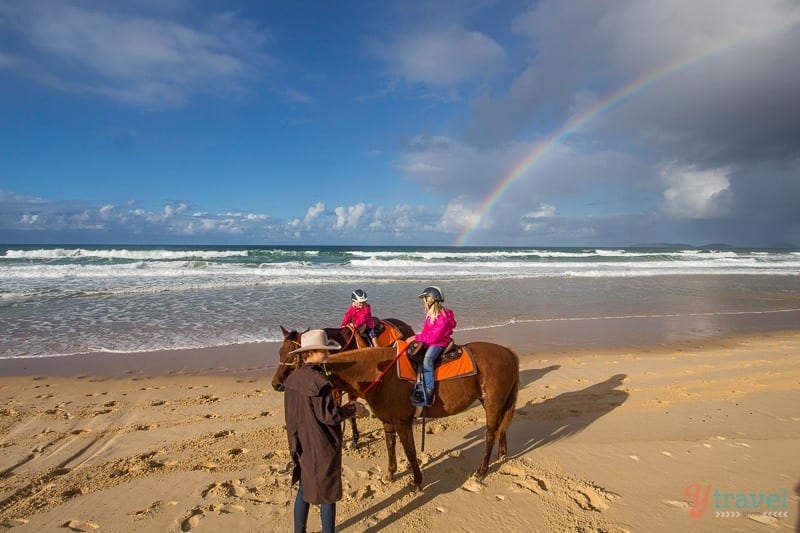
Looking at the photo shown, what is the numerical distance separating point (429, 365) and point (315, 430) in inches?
59.4

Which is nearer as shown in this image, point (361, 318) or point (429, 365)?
point (429, 365)

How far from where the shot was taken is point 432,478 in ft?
14.7

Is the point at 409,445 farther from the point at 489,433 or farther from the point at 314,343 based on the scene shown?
the point at 314,343

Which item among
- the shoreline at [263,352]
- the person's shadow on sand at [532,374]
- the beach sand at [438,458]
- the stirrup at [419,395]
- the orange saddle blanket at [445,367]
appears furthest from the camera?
the shoreline at [263,352]

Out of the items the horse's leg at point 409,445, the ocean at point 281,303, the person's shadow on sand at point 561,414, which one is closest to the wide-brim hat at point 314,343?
the horse's leg at point 409,445

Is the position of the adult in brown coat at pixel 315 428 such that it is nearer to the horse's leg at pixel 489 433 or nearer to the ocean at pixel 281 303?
the horse's leg at pixel 489 433

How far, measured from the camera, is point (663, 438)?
5184mm

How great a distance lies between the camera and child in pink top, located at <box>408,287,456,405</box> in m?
4.11

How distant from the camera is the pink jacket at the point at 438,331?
4.29 meters

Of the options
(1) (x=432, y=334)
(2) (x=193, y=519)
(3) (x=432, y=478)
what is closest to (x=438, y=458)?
(3) (x=432, y=478)

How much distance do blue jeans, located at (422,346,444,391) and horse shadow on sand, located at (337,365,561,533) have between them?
1.10 m

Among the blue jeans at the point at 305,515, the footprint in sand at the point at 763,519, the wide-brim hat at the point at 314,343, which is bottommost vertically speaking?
the footprint in sand at the point at 763,519

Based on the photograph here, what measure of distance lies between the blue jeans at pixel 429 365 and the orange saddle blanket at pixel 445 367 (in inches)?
2.5

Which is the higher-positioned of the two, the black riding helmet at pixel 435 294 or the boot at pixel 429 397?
the black riding helmet at pixel 435 294
